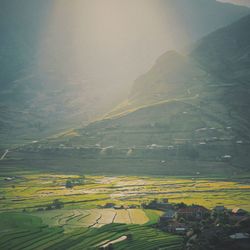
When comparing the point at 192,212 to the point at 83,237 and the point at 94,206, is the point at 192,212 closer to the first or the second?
the point at 83,237

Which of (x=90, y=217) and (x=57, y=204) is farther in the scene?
(x=57, y=204)

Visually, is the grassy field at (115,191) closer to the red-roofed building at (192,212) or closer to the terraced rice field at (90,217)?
the terraced rice field at (90,217)

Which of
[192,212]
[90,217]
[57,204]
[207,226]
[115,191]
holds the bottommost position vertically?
[207,226]

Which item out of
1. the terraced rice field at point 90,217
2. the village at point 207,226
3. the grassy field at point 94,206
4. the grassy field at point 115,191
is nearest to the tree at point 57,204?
the grassy field at point 94,206

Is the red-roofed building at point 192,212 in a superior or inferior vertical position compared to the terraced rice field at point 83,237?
superior

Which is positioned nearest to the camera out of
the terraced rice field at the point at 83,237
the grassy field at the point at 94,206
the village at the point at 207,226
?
the village at the point at 207,226

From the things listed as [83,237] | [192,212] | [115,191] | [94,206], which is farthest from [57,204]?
[192,212]

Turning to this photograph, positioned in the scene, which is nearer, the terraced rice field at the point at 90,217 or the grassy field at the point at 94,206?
the grassy field at the point at 94,206

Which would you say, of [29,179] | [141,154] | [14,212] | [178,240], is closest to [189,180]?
[141,154]

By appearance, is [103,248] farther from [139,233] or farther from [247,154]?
[247,154]

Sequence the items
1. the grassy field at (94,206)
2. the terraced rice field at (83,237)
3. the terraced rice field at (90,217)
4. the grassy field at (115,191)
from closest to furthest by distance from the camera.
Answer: the terraced rice field at (83,237) → the grassy field at (94,206) → the terraced rice field at (90,217) → the grassy field at (115,191)

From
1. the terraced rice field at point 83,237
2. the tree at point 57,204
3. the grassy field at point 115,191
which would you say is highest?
the grassy field at point 115,191
